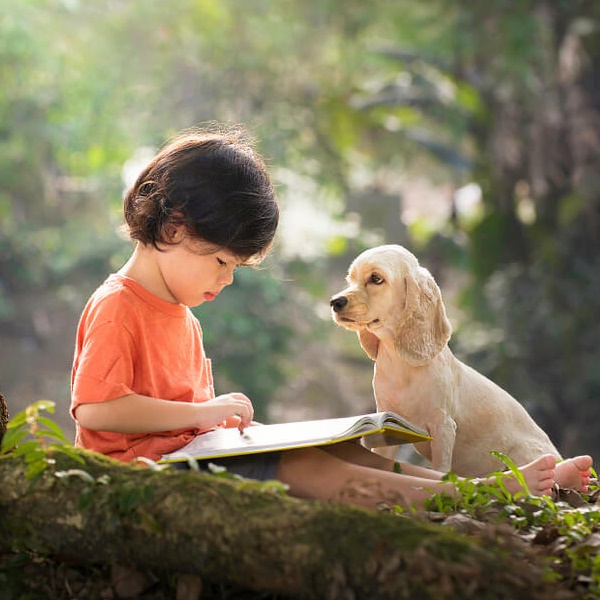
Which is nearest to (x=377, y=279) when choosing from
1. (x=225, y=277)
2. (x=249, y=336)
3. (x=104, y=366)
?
(x=225, y=277)

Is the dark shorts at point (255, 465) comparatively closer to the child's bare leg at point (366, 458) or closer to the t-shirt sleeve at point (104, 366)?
the child's bare leg at point (366, 458)

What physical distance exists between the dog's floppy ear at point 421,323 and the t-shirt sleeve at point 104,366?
2.73 feet

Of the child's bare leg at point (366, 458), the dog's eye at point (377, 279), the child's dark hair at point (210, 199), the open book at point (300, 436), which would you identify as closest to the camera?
the open book at point (300, 436)

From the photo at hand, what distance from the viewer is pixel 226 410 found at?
2689mm

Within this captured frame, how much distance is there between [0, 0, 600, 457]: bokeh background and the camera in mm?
11562

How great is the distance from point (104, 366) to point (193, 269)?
0.43m

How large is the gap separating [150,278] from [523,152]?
33.3 feet

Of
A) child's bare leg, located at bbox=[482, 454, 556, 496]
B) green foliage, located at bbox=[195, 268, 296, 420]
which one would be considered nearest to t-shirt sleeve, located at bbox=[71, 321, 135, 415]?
child's bare leg, located at bbox=[482, 454, 556, 496]

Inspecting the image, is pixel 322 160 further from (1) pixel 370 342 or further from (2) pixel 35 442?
(2) pixel 35 442

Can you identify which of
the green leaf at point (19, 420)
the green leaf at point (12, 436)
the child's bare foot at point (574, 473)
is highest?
the green leaf at point (19, 420)

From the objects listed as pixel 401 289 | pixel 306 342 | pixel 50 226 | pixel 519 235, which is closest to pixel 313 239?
pixel 306 342

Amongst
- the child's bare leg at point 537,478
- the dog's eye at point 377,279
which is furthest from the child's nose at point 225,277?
the child's bare leg at point 537,478

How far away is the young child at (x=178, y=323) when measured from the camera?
8.74 ft

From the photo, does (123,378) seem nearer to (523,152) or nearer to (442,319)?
(442,319)
